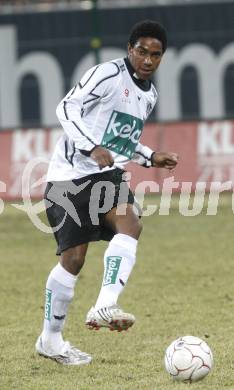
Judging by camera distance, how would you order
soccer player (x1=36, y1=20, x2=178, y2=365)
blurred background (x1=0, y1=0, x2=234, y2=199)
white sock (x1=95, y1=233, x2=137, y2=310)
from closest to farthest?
1. white sock (x1=95, y1=233, x2=137, y2=310)
2. soccer player (x1=36, y1=20, x2=178, y2=365)
3. blurred background (x1=0, y1=0, x2=234, y2=199)

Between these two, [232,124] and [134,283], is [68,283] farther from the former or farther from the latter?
[232,124]

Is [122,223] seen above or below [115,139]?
below

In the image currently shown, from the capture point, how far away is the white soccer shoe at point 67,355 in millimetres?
7090

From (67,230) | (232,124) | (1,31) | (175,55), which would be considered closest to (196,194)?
(232,124)

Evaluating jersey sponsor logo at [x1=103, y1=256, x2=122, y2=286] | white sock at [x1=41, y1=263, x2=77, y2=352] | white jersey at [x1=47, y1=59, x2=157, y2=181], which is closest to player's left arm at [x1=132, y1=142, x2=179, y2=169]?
white jersey at [x1=47, y1=59, x2=157, y2=181]

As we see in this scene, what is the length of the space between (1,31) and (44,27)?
914 mm

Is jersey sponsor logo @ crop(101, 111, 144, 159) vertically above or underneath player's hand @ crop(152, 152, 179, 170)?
above

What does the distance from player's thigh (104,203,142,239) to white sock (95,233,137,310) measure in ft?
0.19

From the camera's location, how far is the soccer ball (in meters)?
6.34

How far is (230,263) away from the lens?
1205cm

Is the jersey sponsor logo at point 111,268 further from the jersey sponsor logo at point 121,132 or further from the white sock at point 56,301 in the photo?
the jersey sponsor logo at point 121,132

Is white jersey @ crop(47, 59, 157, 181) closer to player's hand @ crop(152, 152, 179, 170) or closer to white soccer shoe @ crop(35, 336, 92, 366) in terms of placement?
player's hand @ crop(152, 152, 179, 170)

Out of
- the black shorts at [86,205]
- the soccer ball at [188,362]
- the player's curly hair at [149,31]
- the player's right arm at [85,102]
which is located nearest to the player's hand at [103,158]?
the player's right arm at [85,102]

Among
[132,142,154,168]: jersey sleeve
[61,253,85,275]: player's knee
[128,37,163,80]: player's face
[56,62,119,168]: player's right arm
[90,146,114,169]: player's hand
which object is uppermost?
[128,37,163,80]: player's face
